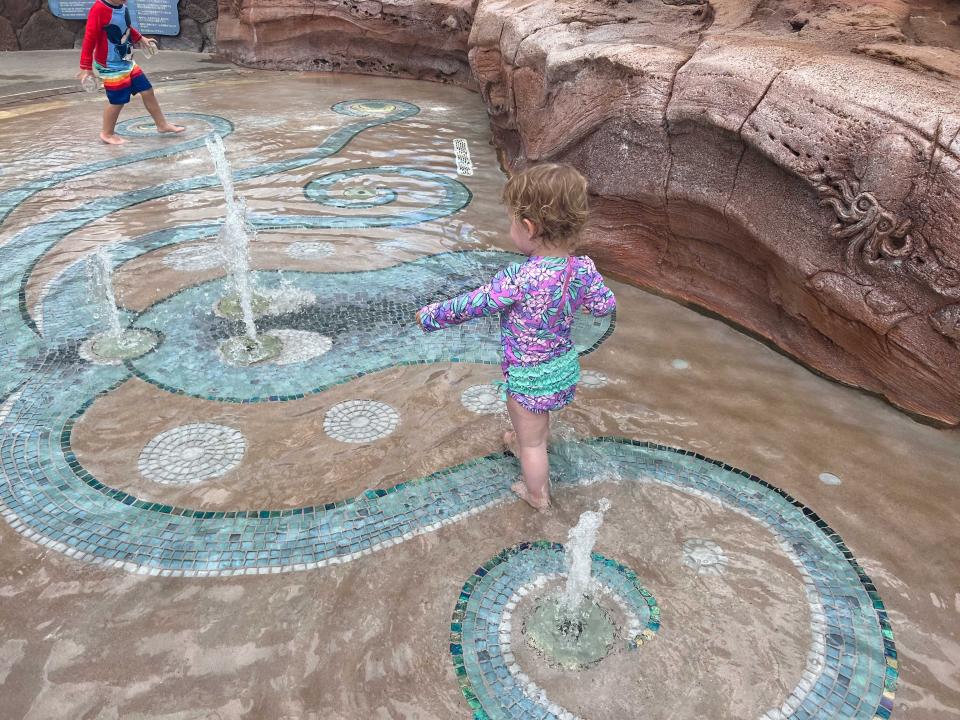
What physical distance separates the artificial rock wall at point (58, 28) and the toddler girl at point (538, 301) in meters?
12.5

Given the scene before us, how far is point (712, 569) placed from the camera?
2471 millimetres

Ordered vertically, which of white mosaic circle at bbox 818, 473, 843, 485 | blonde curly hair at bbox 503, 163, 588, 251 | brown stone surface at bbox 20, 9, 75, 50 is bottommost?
white mosaic circle at bbox 818, 473, 843, 485

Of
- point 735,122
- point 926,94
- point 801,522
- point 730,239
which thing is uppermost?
point 926,94

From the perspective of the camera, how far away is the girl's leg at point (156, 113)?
7.11 metres

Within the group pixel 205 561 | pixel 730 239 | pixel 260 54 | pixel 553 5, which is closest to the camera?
pixel 205 561

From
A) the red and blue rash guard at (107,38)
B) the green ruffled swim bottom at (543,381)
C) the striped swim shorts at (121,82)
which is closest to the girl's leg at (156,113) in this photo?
the striped swim shorts at (121,82)

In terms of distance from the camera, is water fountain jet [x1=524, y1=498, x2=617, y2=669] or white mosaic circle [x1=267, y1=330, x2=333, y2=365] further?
white mosaic circle [x1=267, y1=330, x2=333, y2=365]

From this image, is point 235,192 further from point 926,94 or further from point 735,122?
point 926,94

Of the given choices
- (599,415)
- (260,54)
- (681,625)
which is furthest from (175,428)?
(260,54)

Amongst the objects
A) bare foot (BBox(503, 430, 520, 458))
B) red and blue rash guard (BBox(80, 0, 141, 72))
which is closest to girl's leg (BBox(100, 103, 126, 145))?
red and blue rash guard (BBox(80, 0, 141, 72))

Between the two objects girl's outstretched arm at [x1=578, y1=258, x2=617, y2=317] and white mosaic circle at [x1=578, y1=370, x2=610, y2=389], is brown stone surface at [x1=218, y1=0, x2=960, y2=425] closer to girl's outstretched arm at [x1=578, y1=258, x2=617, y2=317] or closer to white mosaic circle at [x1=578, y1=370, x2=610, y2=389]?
white mosaic circle at [x1=578, y1=370, x2=610, y2=389]

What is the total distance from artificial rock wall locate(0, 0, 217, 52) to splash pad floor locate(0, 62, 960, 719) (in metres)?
10.0

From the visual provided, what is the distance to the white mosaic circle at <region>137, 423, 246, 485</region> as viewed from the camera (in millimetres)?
2850

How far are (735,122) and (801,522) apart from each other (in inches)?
83.7
